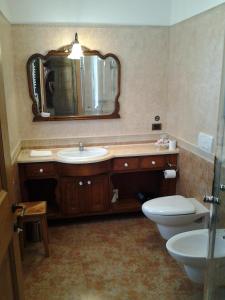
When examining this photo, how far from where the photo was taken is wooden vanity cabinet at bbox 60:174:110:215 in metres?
2.91

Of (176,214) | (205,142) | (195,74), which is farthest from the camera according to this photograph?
(195,74)

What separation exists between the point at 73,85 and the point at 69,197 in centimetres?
121

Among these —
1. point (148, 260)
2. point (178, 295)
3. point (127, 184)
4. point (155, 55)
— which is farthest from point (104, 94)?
point (178, 295)

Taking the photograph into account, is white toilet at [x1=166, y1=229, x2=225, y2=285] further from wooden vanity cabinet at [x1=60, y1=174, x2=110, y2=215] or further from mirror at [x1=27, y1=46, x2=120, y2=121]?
mirror at [x1=27, y1=46, x2=120, y2=121]

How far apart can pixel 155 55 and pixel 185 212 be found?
5.91ft

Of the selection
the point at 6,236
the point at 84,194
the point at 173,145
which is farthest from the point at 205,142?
the point at 6,236

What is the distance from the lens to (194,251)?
2.04m

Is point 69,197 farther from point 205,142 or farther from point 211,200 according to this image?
point 211,200

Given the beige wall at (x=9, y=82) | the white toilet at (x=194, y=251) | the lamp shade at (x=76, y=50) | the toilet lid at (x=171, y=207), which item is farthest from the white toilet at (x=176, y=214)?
the lamp shade at (x=76, y=50)

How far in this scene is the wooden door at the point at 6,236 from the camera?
1.18 metres

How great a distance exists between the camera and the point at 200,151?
2.64 metres

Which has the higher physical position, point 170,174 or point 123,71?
point 123,71

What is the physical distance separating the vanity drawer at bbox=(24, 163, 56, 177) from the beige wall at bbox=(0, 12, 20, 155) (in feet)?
0.81

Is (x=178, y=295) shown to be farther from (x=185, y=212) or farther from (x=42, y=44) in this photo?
(x=42, y=44)
